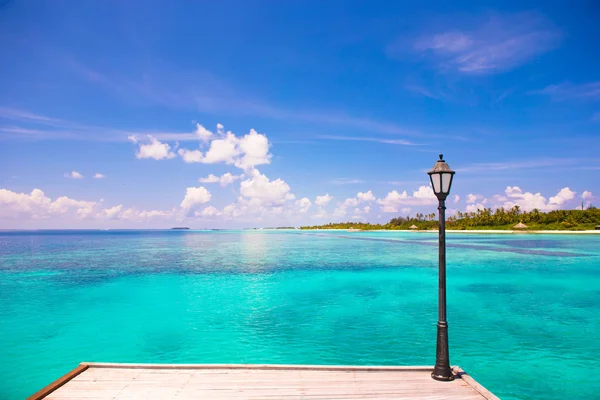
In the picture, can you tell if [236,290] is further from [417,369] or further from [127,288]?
[417,369]

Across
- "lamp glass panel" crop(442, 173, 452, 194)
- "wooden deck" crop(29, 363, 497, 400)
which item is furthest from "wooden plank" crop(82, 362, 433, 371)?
"lamp glass panel" crop(442, 173, 452, 194)

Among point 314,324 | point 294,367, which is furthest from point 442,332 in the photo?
point 314,324

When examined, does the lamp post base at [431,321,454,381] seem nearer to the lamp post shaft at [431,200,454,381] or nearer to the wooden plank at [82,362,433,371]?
the lamp post shaft at [431,200,454,381]

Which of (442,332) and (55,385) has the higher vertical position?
(442,332)

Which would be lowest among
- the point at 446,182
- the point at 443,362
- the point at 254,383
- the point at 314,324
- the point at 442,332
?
the point at 314,324

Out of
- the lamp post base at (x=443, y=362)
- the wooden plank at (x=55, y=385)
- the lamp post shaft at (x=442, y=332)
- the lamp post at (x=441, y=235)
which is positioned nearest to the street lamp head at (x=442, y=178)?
the lamp post at (x=441, y=235)

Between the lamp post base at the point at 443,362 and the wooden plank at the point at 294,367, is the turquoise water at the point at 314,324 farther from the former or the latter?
the wooden plank at the point at 294,367

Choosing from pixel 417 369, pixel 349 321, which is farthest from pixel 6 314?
pixel 417 369

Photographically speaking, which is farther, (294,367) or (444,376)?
(294,367)

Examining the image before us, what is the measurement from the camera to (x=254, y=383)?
8.13 metres

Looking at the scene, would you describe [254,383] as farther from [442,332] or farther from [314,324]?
[314,324]

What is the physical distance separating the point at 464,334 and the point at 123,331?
619 inches

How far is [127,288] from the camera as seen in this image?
3102cm

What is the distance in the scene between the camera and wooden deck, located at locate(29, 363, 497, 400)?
300 inches
